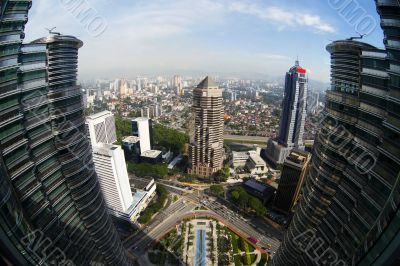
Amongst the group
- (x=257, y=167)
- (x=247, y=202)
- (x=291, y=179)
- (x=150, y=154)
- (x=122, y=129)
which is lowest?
(x=257, y=167)

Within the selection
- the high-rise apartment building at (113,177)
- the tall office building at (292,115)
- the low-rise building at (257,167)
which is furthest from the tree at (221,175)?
the high-rise apartment building at (113,177)

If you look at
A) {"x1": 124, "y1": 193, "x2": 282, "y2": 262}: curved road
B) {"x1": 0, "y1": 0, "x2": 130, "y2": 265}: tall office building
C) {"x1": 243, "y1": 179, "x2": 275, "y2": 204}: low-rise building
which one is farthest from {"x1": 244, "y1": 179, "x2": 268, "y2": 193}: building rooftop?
{"x1": 0, "y1": 0, "x2": 130, "y2": 265}: tall office building

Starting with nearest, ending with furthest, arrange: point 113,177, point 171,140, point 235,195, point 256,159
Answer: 1. point 113,177
2. point 235,195
3. point 256,159
4. point 171,140

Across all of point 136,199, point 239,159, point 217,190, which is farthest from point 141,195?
point 239,159

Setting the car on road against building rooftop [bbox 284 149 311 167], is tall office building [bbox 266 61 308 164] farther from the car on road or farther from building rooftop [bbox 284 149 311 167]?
the car on road

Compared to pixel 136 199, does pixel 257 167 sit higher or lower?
lower

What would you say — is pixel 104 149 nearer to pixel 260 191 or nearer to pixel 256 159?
pixel 260 191
